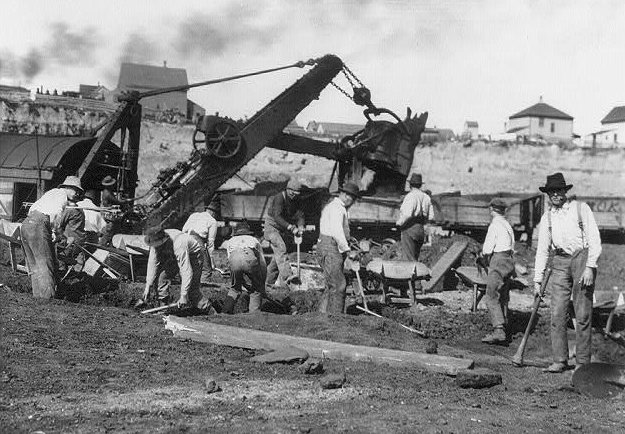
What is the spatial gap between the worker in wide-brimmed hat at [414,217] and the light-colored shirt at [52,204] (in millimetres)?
5400

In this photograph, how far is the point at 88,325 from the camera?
762cm

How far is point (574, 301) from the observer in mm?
7121

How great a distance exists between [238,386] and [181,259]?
3252 millimetres

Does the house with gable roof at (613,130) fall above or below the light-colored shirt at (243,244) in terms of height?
above

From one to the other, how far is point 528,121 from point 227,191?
179ft

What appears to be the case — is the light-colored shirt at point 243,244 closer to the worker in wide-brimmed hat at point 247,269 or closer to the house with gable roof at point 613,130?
the worker in wide-brimmed hat at point 247,269

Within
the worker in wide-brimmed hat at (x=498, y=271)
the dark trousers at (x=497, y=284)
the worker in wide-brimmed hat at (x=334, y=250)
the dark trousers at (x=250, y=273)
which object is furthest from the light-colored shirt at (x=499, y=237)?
the dark trousers at (x=250, y=273)

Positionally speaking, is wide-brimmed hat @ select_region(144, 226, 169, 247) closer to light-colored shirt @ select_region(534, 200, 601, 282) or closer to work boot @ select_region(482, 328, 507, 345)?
work boot @ select_region(482, 328, 507, 345)

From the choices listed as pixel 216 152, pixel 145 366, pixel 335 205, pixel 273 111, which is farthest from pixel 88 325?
pixel 273 111

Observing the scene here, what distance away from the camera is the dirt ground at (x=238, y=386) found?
185 inches

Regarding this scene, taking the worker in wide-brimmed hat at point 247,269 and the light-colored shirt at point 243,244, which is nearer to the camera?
the worker in wide-brimmed hat at point 247,269

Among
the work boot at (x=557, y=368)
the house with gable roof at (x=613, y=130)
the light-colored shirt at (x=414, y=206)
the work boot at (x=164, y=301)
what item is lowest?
the work boot at (x=557, y=368)

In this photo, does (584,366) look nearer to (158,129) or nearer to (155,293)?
(155,293)

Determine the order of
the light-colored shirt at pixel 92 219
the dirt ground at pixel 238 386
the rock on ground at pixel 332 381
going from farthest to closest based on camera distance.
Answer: the light-colored shirt at pixel 92 219 → the rock on ground at pixel 332 381 → the dirt ground at pixel 238 386
